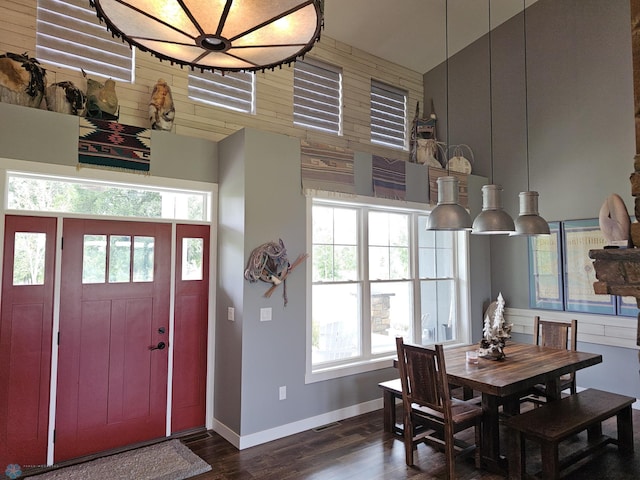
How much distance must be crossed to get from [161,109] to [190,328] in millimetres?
2118

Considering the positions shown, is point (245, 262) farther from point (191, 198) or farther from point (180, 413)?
point (180, 413)

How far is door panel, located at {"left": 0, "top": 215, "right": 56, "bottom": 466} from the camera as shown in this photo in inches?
122

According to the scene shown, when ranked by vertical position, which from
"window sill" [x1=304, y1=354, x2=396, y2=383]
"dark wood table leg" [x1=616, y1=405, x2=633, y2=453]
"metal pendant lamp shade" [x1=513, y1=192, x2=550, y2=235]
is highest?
"metal pendant lamp shade" [x1=513, y1=192, x2=550, y2=235]

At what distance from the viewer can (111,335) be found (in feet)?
11.5

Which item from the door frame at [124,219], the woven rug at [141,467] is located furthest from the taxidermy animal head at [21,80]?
the woven rug at [141,467]

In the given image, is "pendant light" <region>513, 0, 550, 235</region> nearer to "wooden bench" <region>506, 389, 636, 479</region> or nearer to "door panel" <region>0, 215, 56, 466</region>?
"wooden bench" <region>506, 389, 636, 479</region>

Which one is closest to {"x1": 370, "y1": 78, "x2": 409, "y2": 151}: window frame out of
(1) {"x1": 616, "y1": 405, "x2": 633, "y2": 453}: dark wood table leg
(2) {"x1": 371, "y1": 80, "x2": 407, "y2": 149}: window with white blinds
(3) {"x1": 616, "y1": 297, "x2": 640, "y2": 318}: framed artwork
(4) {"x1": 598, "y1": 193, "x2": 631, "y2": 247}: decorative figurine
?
(2) {"x1": 371, "y1": 80, "x2": 407, "y2": 149}: window with white blinds

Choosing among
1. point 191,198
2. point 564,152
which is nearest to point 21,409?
point 191,198

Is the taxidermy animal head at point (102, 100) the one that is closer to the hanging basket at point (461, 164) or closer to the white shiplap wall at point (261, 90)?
the white shiplap wall at point (261, 90)

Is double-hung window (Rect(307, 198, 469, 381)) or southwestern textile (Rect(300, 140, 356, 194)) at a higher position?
southwestern textile (Rect(300, 140, 356, 194))

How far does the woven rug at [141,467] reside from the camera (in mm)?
3033

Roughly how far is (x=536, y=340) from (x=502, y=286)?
48.3 inches

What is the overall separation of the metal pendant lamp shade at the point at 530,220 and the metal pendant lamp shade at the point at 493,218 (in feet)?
0.50

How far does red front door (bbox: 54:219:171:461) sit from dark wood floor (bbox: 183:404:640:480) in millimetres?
618
